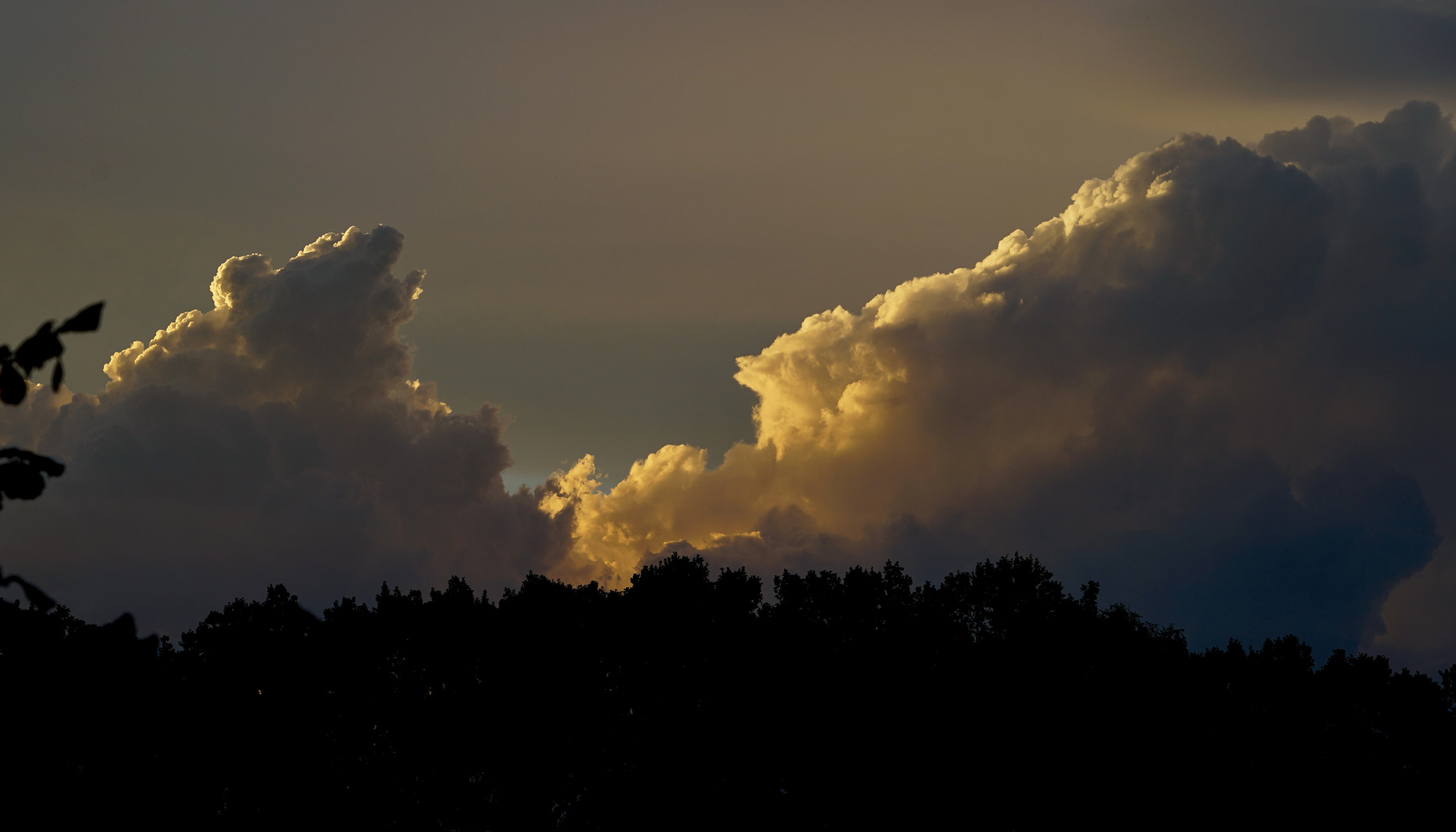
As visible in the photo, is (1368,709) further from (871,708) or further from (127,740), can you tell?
(127,740)

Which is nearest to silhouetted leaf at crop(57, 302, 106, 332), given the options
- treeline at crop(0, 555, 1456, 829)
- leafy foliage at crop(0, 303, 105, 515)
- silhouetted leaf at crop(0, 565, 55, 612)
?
leafy foliage at crop(0, 303, 105, 515)

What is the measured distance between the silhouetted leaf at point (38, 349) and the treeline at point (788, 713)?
206ft

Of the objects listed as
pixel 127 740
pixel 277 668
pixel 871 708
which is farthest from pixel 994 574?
pixel 127 740

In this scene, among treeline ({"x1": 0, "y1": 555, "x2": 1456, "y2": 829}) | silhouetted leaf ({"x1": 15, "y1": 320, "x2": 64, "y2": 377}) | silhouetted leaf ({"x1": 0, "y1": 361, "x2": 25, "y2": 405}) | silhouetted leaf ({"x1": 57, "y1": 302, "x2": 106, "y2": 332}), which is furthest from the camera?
treeline ({"x1": 0, "y1": 555, "x2": 1456, "y2": 829})

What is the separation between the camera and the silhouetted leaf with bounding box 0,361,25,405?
639 centimetres

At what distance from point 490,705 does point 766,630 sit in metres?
17.3

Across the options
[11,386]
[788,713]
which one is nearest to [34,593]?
[11,386]

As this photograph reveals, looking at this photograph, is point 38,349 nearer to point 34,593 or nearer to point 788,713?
point 34,593

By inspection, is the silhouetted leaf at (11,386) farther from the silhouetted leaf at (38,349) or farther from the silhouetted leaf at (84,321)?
the silhouetted leaf at (84,321)

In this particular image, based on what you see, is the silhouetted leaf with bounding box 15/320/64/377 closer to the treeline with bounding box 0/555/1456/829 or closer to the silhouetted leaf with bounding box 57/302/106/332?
the silhouetted leaf with bounding box 57/302/106/332

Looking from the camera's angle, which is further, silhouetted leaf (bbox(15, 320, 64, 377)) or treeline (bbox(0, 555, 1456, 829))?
treeline (bbox(0, 555, 1456, 829))

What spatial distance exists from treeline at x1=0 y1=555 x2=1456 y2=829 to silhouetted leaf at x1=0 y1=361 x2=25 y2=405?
205ft

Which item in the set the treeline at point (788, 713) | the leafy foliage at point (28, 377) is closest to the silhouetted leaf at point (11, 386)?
the leafy foliage at point (28, 377)

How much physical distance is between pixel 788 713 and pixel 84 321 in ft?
230
